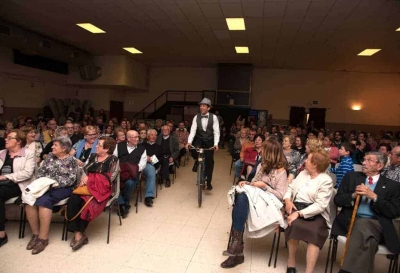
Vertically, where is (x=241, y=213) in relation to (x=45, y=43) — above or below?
below

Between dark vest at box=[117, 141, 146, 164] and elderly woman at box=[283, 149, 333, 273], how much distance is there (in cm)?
206

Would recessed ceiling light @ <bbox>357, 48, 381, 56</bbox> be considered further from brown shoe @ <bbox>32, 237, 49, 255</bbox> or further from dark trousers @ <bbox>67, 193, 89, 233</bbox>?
brown shoe @ <bbox>32, 237, 49, 255</bbox>

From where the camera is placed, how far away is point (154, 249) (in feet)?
9.03

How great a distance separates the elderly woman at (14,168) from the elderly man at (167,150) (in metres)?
2.16

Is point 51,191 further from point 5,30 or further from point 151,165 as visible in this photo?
point 5,30

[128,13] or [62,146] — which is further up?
[128,13]

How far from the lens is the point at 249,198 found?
8.32ft

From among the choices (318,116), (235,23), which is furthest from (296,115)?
(235,23)

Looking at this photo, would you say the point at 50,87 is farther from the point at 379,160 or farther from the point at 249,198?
the point at 379,160

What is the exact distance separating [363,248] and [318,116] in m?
11.3

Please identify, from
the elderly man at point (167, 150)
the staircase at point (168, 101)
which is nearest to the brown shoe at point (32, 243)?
the elderly man at point (167, 150)

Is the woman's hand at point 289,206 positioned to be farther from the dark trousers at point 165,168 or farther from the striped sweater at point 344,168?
the dark trousers at point 165,168

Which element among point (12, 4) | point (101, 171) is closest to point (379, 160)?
point (101, 171)

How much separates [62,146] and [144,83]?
10.7 m
